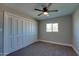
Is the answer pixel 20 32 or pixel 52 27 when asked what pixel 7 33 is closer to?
pixel 20 32

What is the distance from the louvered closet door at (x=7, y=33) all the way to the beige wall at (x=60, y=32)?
296 centimetres

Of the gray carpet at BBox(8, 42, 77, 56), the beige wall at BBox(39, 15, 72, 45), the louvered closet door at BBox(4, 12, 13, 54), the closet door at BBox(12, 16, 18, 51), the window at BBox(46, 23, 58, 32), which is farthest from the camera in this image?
the window at BBox(46, 23, 58, 32)

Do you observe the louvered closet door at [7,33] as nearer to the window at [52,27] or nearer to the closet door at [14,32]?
the closet door at [14,32]

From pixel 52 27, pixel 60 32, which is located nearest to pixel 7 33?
pixel 60 32

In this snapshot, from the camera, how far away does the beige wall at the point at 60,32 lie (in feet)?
15.2

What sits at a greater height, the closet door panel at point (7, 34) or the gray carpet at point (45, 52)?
the closet door panel at point (7, 34)

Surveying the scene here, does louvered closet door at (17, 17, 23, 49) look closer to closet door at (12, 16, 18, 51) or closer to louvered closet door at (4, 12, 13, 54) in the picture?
closet door at (12, 16, 18, 51)

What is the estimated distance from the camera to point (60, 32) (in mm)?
5168

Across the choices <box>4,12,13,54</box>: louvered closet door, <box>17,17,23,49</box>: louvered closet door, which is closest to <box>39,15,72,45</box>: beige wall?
<box>17,17,23,49</box>: louvered closet door

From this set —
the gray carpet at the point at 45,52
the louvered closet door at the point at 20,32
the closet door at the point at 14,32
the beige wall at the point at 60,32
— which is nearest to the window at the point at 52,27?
the beige wall at the point at 60,32

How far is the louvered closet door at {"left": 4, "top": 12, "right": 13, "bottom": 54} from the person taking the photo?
293cm

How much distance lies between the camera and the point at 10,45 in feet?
10.6

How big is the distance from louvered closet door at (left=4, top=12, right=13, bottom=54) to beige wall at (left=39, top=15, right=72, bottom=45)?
9.70 ft

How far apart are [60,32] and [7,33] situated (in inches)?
124
